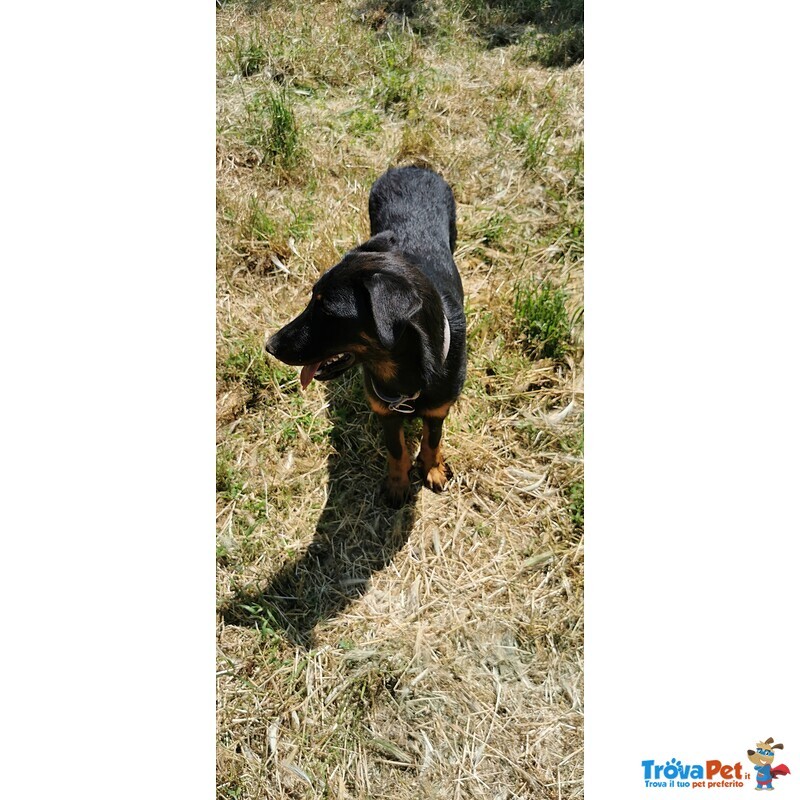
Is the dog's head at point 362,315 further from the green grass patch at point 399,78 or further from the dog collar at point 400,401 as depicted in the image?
the green grass patch at point 399,78

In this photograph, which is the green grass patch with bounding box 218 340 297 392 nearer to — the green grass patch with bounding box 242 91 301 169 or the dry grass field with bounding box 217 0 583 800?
the dry grass field with bounding box 217 0 583 800

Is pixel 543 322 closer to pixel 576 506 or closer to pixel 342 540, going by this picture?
pixel 576 506

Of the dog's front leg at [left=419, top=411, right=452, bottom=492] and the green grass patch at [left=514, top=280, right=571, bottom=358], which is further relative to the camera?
the green grass patch at [left=514, top=280, right=571, bottom=358]

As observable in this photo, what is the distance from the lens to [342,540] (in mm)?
4004

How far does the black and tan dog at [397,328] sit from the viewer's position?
285 cm

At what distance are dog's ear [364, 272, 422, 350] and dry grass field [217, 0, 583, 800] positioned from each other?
1624 millimetres

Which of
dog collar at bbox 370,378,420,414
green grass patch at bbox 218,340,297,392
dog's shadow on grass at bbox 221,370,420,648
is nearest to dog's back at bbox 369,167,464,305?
dog collar at bbox 370,378,420,414

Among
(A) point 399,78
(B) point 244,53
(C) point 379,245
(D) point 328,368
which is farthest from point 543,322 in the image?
(B) point 244,53

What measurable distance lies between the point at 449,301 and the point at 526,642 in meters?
2.12

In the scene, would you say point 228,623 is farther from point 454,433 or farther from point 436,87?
point 436,87

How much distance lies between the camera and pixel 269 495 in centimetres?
417

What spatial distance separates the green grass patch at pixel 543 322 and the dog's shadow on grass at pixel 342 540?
4.43 feet

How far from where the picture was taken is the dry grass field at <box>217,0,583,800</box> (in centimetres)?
338
